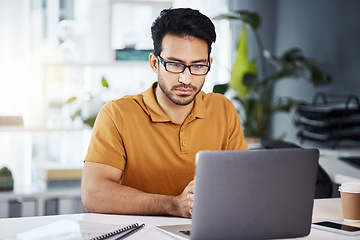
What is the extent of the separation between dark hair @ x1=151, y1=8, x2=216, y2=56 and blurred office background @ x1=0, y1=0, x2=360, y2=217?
156cm

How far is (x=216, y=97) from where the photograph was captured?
6.81ft

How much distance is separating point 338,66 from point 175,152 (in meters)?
2.25

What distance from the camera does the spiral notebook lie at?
1299 millimetres

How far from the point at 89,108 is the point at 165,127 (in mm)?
1739

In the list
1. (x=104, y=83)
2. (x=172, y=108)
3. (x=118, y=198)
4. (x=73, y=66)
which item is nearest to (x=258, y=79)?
(x=104, y=83)

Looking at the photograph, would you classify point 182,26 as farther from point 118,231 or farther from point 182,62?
point 118,231

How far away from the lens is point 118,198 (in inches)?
64.8

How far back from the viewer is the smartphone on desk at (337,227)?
1370 millimetres

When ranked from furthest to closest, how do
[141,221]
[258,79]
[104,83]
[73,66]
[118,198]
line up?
[258,79]
[73,66]
[104,83]
[118,198]
[141,221]

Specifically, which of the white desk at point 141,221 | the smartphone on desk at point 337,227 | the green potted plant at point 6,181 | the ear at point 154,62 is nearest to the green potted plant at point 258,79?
the green potted plant at point 6,181

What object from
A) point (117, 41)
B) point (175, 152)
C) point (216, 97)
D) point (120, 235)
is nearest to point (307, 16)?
point (117, 41)

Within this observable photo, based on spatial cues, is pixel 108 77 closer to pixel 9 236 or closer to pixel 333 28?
pixel 333 28

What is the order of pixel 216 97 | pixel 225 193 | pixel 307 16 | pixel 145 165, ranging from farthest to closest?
pixel 307 16 < pixel 216 97 < pixel 145 165 < pixel 225 193

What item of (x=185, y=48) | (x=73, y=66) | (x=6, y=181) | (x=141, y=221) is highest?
(x=185, y=48)
